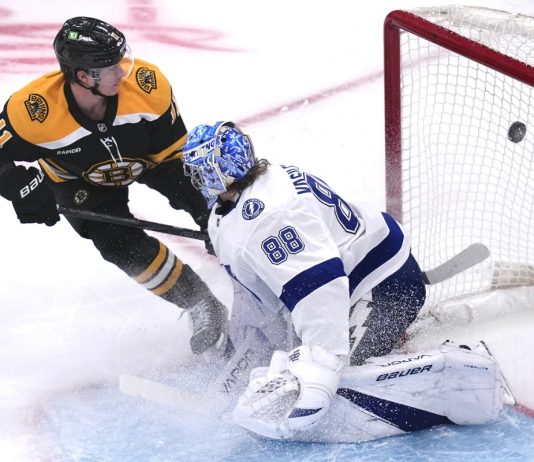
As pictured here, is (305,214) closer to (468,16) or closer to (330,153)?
(468,16)

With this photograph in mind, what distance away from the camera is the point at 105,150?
9.57 ft

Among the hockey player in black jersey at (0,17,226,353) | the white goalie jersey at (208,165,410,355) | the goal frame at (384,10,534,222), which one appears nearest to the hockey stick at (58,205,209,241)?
the hockey player in black jersey at (0,17,226,353)

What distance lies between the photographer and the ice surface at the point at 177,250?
2.59 m

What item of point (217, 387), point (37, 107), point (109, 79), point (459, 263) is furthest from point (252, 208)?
point (459, 263)

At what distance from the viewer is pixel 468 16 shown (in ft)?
9.12

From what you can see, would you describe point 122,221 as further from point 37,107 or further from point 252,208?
point 252,208

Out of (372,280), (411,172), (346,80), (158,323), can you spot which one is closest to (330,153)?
(346,80)

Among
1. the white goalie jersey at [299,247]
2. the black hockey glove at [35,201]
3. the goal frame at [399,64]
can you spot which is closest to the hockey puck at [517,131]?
the goal frame at [399,64]

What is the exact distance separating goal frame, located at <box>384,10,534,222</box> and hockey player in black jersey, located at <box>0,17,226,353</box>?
57 cm

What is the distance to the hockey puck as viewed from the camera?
2.84 metres

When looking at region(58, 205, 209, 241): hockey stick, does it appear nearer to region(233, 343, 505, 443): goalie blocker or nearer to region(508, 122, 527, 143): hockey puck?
region(233, 343, 505, 443): goalie blocker

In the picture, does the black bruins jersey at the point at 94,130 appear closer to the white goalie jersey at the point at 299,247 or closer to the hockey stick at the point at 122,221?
the hockey stick at the point at 122,221

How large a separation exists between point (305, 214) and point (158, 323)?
1.03m

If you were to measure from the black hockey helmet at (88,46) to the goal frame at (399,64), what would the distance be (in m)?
0.77
